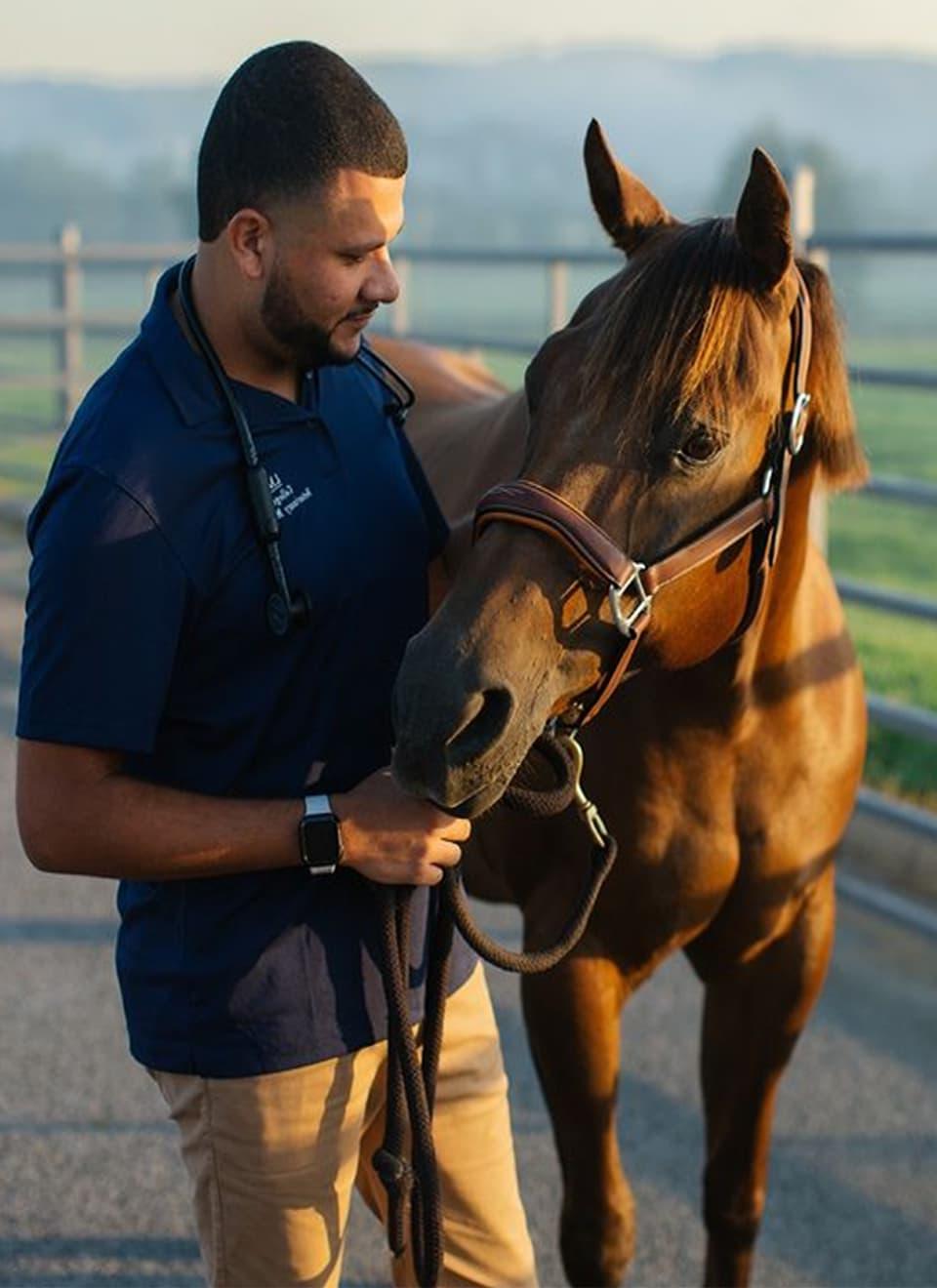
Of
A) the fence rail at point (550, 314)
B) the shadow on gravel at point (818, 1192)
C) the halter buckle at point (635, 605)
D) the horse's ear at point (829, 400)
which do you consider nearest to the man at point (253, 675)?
the halter buckle at point (635, 605)

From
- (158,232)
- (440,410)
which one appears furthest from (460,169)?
(440,410)

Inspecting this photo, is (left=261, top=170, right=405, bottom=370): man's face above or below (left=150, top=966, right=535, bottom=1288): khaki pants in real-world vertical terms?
above

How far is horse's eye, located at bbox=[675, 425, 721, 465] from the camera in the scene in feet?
7.32

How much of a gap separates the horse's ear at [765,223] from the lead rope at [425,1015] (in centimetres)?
66

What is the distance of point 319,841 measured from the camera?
2.08 m

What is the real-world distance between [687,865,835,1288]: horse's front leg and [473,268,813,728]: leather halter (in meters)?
0.91

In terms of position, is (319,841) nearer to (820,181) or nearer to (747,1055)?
(747,1055)

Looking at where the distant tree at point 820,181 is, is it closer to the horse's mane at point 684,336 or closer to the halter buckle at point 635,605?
the horse's mane at point 684,336

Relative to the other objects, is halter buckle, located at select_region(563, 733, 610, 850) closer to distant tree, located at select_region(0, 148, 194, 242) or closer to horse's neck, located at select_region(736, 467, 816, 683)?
horse's neck, located at select_region(736, 467, 816, 683)

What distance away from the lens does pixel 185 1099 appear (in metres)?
2.21

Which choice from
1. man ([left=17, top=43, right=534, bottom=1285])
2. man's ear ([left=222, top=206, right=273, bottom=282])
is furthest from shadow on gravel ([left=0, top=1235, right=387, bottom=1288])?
man's ear ([left=222, top=206, right=273, bottom=282])

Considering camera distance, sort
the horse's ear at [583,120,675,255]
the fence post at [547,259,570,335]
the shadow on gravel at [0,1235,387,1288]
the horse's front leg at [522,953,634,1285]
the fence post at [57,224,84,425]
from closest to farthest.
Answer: the horse's ear at [583,120,675,255]
the horse's front leg at [522,953,634,1285]
the shadow on gravel at [0,1235,387,1288]
the fence post at [547,259,570,335]
the fence post at [57,224,84,425]

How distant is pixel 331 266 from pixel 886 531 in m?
17.7

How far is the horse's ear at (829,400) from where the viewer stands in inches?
98.5
